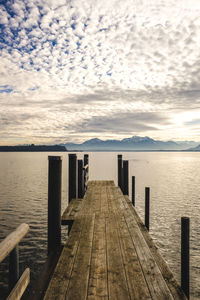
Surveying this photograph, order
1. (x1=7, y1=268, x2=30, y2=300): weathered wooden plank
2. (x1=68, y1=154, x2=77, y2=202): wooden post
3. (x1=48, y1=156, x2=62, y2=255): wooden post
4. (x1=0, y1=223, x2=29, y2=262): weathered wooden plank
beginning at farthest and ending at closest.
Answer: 1. (x1=68, y1=154, x2=77, y2=202): wooden post
2. (x1=48, y1=156, x2=62, y2=255): wooden post
3. (x1=7, y1=268, x2=30, y2=300): weathered wooden plank
4. (x1=0, y1=223, x2=29, y2=262): weathered wooden plank

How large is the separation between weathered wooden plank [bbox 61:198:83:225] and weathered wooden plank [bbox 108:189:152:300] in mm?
1545

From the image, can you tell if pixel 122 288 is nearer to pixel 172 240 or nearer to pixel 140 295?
pixel 140 295

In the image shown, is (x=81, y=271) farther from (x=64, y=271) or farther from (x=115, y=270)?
(x=115, y=270)

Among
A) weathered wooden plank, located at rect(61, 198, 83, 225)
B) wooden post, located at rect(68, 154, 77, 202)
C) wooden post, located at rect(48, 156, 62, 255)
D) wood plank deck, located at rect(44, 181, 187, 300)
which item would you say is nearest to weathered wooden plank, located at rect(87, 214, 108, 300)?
wood plank deck, located at rect(44, 181, 187, 300)

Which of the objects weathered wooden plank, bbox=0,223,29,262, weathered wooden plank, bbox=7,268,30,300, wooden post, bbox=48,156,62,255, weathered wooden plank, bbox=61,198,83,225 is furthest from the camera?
weathered wooden plank, bbox=61,198,83,225

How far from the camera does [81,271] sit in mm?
3771

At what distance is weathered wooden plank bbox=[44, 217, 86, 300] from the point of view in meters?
3.20

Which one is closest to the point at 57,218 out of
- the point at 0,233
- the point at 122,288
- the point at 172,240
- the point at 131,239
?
the point at 131,239

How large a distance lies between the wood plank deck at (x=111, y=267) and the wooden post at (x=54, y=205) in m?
0.44

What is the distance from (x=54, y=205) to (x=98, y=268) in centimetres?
197

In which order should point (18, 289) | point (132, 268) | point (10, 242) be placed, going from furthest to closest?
point (132, 268), point (18, 289), point (10, 242)

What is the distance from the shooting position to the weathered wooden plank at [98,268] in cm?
321

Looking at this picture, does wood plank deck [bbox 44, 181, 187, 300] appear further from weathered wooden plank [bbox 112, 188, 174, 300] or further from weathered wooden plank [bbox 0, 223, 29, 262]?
weathered wooden plank [bbox 0, 223, 29, 262]

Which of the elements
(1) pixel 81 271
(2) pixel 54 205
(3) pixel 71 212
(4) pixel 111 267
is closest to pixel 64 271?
(1) pixel 81 271
